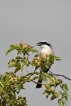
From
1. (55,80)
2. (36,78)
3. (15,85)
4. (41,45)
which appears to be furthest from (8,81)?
(41,45)

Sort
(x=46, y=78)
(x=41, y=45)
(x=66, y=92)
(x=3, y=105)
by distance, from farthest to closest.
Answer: (x=41, y=45), (x=66, y=92), (x=46, y=78), (x=3, y=105)

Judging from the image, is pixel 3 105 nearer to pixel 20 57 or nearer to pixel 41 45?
pixel 20 57

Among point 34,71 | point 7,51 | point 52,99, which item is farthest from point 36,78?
point 7,51

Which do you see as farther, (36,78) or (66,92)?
(66,92)

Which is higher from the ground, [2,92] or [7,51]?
[7,51]

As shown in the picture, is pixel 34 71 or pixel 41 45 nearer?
pixel 34 71

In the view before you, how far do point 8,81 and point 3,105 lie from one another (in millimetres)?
335

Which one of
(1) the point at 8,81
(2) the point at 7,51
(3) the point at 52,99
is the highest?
(2) the point at 7,51

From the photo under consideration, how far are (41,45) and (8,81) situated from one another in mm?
6966

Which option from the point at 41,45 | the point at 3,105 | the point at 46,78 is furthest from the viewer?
the point at 41,45

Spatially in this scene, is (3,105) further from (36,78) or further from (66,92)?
(66,92)

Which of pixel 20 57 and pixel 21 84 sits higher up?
pixel 20 57

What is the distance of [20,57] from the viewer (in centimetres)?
486

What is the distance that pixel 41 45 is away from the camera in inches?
443
